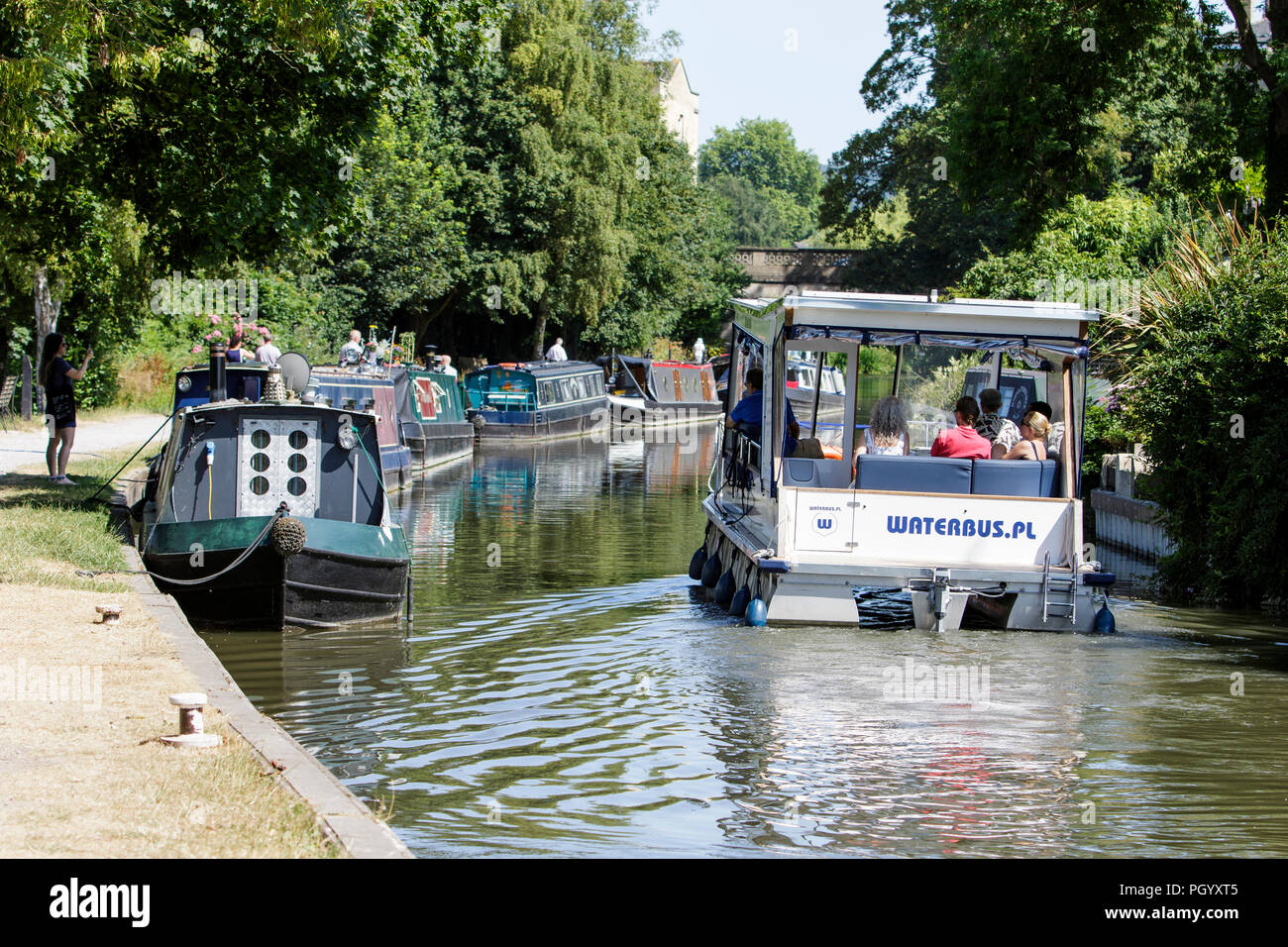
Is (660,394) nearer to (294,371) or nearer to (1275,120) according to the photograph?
(1275,120)

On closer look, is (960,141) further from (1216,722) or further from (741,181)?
(741,181)

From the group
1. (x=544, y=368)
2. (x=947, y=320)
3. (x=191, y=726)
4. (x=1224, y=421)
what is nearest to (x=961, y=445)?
(x=947, y=320)

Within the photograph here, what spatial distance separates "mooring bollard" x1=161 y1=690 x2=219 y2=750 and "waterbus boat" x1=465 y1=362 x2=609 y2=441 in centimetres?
2948

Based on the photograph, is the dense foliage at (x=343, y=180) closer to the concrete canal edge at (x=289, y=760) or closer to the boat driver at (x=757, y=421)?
the concrete canal edge at (x=289, y=760)

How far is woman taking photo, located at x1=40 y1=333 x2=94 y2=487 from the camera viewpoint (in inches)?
682

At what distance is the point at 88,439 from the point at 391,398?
17.4 feet

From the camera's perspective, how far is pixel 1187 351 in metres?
14.7

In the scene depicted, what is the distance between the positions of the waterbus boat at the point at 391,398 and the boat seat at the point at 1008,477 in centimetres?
621

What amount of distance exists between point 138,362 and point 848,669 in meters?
26.5

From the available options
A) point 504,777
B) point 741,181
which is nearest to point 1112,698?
point 504,777

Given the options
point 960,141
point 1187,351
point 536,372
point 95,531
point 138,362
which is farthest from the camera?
point 536,372

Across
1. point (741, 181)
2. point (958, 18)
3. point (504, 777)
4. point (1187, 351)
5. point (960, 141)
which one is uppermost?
point (741, 181)

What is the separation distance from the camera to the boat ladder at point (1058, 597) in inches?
469

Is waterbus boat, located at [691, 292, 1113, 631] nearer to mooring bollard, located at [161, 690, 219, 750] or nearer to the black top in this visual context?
mooring bollard, located at [161, 690, 219, 750]
